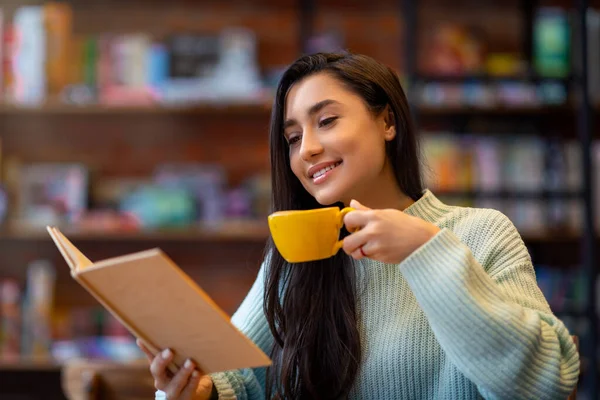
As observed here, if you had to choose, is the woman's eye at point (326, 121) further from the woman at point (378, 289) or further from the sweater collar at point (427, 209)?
the sweater collar at point (427, 209)

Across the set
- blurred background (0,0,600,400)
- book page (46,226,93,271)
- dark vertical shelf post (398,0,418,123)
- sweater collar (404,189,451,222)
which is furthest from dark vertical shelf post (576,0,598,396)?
book page (46,226,93,271)

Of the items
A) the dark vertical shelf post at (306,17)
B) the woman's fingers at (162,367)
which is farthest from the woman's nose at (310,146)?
the dark vertical shelf post at (306,17)

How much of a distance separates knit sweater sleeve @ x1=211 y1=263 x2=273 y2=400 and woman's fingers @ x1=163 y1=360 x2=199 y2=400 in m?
0.22

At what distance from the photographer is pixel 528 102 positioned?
3.06m

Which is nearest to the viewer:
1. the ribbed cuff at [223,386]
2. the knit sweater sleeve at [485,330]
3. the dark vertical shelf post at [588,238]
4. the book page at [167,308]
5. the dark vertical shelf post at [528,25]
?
the book page at [167,308]

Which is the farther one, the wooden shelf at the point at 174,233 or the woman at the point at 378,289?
the wooden shelf at the point at 174,233

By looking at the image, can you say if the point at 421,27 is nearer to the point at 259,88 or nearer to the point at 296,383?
the point at 259,88

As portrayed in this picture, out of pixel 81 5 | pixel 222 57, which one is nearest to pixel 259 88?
pixel 222 57

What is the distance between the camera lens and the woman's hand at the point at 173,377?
3.86ft

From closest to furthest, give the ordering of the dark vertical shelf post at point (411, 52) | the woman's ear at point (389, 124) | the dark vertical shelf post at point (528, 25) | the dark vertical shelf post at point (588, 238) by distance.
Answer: the woman's ear at point (389, 124) < the dark vertical shelf post at point (588, 238) < the dark vertical shelf post at point (411, 52) < the dark vertical shelf post at point (528, 25)

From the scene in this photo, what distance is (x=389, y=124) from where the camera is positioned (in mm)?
1500

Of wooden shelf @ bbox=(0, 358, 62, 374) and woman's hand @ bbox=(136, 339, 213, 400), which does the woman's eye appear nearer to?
woman's hand @ bbox=(136, 339, 213, 400)

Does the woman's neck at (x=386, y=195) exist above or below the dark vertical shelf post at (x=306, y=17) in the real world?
below

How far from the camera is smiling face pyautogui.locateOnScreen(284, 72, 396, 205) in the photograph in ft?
4.58
